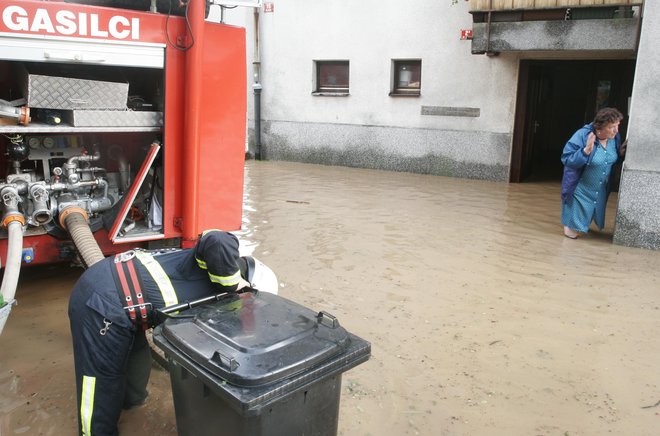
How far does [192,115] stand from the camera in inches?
162

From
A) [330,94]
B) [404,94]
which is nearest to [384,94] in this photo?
[404,94]

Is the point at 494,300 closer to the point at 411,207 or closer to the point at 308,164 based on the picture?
the point at 411,207

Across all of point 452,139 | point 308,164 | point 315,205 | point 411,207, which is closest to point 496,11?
point 452,139

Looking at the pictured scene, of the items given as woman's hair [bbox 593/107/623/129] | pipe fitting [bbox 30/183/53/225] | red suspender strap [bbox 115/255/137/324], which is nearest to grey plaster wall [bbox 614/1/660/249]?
woman's hair [bbox 593/107/623/129]

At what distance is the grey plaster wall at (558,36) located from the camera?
324 inches

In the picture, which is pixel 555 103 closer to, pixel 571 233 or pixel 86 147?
pixel 571 233

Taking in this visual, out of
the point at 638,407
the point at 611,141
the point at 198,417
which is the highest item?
the point at 611,141

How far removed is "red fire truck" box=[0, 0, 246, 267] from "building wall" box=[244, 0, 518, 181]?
6.98m

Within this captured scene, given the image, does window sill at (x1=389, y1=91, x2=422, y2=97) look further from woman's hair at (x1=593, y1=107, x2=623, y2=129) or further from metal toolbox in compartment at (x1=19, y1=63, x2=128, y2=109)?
metal toolbox in compartment at (x1=19, y1=63, x2=128, y2=109)

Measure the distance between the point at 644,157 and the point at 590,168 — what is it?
0.53 m

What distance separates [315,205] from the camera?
8375mm

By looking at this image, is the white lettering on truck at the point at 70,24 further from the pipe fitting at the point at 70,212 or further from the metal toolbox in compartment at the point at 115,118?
→ the pipe fitting at the point at 70,212

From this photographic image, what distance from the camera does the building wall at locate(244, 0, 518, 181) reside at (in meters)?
10.4

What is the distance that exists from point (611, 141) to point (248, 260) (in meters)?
4.93
